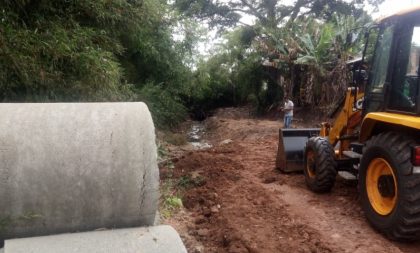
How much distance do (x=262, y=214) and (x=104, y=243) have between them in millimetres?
3059

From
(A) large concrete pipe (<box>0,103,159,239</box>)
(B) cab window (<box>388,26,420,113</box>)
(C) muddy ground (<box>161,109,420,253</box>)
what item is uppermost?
(B) cab window (<box>388,26,420,113</box>)

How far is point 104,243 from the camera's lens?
9.21 ft

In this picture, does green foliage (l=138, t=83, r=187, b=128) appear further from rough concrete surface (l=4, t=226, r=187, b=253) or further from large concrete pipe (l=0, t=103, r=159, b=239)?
rough concrete surface (l=4, t=226, r=187, b=253)

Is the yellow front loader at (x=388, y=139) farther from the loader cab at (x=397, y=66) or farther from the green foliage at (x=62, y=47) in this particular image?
the green foliage at (x=62, y=47)

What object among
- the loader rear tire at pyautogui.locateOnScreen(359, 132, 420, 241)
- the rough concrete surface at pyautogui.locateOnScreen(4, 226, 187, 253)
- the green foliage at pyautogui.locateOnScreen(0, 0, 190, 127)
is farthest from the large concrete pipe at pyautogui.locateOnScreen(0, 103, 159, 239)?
the loader rear tire at pyautogui.locateOnScreen(359, 132, 420, 241)

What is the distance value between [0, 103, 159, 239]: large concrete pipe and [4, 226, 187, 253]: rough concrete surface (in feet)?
0.30

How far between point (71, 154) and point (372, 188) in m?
3.67

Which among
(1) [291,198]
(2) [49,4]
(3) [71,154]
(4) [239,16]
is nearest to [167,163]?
(1) [291,198]

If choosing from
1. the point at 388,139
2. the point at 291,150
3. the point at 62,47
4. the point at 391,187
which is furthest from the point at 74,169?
the point at 291,150

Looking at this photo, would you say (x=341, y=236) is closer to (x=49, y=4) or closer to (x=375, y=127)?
(x=375, y=127)

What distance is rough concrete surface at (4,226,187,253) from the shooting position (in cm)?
271

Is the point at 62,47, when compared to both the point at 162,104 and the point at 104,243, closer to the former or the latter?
the point at 104,243

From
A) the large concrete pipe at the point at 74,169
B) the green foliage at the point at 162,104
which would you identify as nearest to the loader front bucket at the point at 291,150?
the large concrete pipe at the point at 74,169

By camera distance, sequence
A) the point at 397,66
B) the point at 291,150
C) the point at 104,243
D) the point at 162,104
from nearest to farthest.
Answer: the point at 104,243
the point at 397,66
the point at 291,150
the point at 162,104
